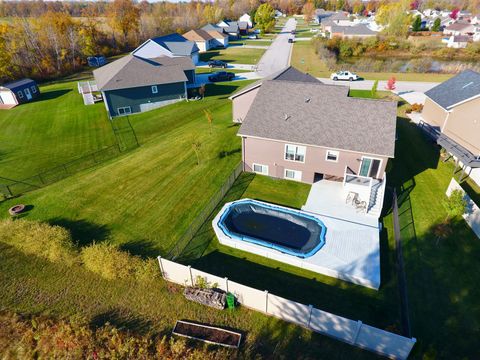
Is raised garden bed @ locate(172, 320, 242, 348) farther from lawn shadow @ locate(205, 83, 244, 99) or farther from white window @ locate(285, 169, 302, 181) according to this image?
lawn shadow @ locate(205, 83, 244, 99)

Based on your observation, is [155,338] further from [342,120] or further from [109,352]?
[342,120]

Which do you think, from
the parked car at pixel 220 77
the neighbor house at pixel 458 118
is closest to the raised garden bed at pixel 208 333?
the neighbor house at pixel 458 118

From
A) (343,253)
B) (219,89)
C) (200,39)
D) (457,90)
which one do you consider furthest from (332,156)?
(200,39)

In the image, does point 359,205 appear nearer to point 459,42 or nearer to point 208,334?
point 208,334

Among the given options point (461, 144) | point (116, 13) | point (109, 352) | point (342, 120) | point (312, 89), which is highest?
point (116, 13)

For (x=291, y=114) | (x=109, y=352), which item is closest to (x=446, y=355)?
(x=109, y=352)

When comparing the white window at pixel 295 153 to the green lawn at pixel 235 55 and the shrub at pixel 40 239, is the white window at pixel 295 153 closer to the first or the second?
the shrub at pixel 40 239
